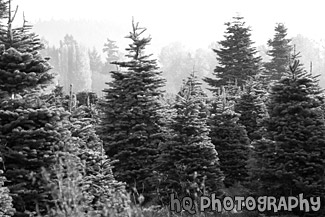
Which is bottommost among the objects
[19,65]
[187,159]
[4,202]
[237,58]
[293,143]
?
[4,202]

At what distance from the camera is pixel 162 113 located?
48.0 ft

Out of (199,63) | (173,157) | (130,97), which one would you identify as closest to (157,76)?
(130,97)

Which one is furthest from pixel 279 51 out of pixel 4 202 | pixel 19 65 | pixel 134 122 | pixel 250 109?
pixel 4 202

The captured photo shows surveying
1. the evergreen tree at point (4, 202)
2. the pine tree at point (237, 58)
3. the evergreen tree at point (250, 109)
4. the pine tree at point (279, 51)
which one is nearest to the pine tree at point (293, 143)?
the evergreen tree at point (250, 109)

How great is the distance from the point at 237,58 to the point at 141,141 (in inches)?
732

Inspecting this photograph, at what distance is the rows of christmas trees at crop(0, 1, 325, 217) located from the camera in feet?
26.2

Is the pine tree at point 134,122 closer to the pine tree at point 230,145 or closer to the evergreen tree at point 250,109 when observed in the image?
the pine tree at point 230,145

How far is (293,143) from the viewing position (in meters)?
11.4

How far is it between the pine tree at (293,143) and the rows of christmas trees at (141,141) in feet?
0.10

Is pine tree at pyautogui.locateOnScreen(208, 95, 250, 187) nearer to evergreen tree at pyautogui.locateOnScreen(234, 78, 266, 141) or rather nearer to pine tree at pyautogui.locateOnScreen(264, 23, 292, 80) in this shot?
evergreen tree at pyautogui.locateOnScreen(234, 78, 266, 141)

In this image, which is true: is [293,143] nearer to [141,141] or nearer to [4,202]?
[141,141]

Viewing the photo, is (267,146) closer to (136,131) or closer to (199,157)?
(199,157)

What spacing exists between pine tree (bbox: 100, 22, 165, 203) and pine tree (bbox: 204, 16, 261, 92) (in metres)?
16.0

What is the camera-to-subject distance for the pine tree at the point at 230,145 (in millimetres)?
14555
